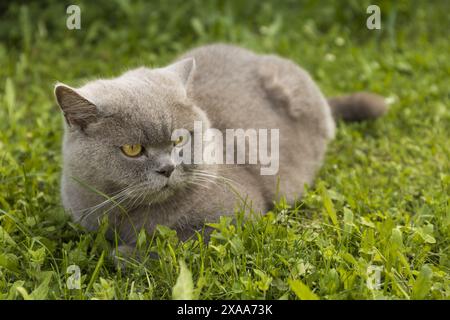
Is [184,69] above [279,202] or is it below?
above

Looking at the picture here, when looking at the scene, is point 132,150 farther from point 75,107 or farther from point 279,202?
point 279,202

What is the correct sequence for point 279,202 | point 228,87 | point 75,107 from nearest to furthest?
point 75,107 → point 279,202 → point 228,87

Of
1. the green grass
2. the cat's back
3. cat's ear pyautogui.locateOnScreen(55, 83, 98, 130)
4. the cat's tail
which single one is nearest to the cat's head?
cat's ear pyautogui.locateOnScreen(55, 83, 98, 130)

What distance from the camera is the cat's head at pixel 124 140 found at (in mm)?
2402

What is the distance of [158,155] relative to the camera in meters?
2.42

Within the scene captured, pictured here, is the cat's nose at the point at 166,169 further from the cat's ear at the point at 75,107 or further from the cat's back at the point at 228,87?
the cat's back at the point at 228,87

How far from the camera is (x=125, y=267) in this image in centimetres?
245

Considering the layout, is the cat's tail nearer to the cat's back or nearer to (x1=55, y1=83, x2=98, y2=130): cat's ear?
the cat's back

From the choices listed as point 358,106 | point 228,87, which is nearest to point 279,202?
point 228,87

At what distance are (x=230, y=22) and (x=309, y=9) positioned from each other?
735 mm

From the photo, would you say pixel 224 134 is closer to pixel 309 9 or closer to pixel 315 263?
pixel 315 263

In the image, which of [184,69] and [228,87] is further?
[228,87]

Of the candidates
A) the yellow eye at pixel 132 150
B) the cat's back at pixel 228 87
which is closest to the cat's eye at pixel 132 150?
the yellow eye at pixel 132 150

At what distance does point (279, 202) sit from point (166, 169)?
2.12ft
